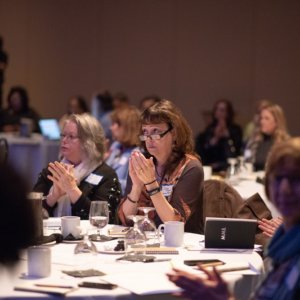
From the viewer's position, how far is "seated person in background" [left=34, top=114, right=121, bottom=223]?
421cm

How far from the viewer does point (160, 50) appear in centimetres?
1222

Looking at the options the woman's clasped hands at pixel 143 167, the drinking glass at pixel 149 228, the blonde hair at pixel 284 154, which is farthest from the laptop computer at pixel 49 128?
the blonde hair at pixel 284 154

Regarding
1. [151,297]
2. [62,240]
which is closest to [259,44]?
[62,240]

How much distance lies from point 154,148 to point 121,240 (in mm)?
877

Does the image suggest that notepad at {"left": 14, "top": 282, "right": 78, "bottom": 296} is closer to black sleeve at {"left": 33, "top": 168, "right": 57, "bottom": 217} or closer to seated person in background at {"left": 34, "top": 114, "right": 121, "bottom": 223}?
seated person in background at {"left": 34, "top": 114, "right": 121, "bottom": 223}

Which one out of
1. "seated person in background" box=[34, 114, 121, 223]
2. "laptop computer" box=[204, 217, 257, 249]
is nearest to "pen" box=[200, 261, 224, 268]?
"laptop computer" box=[204, 217, 257, 249]

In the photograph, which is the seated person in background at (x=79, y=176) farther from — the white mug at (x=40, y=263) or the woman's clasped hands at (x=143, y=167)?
the white mug at (x=40, y=263)

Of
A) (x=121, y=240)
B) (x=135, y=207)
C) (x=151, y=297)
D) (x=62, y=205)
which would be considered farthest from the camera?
(x=62, y=205)

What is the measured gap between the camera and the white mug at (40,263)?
2689 millimetres

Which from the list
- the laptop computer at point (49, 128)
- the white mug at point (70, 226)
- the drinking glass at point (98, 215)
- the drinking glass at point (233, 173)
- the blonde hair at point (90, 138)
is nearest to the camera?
the drinking glass at point (98, 215)

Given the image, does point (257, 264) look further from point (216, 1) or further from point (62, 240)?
point (216, 1)

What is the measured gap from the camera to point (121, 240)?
336 cm

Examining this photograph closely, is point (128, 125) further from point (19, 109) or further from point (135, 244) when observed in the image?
point (19, 109)

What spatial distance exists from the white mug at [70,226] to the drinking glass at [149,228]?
1.05 ft
